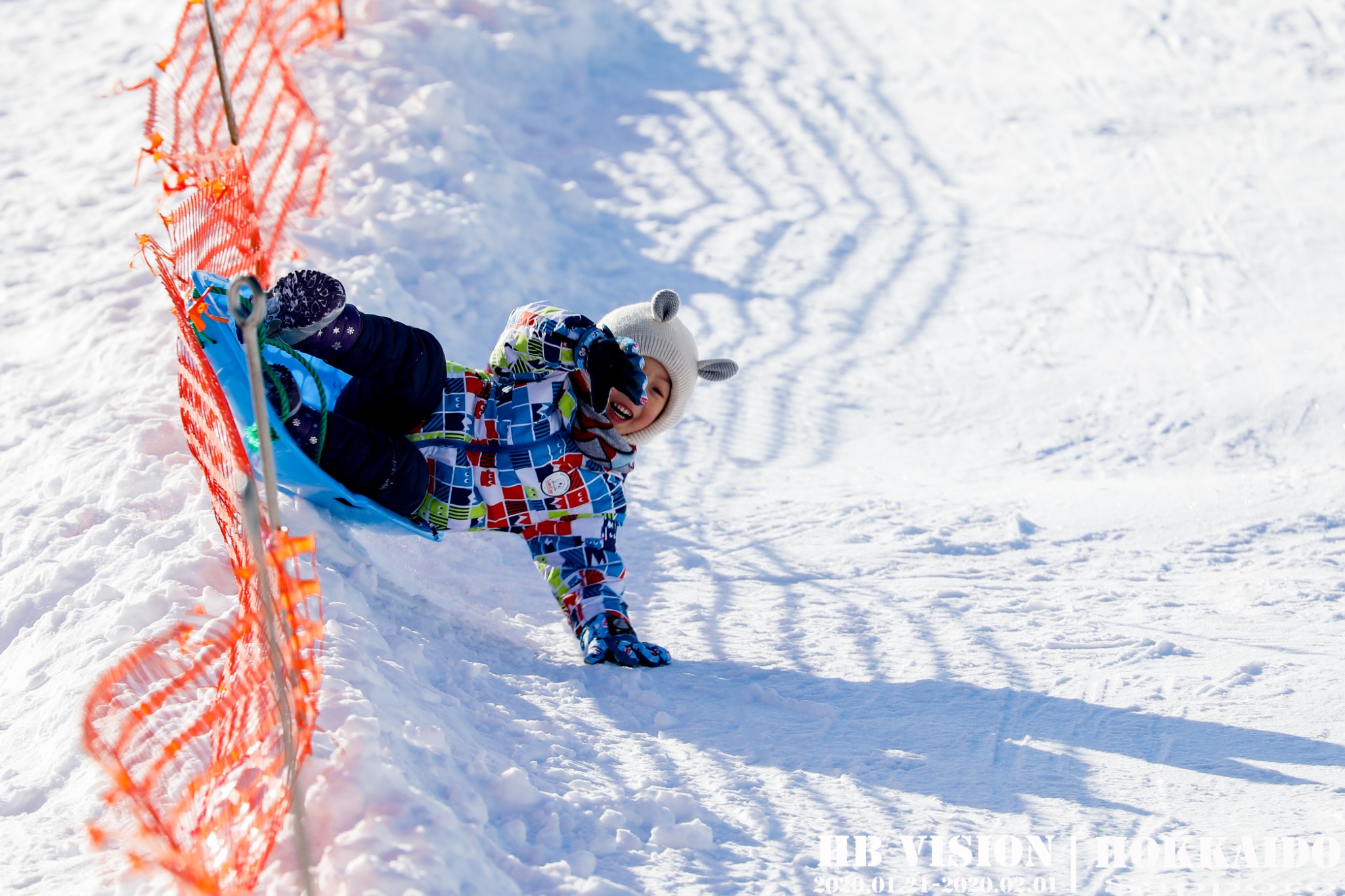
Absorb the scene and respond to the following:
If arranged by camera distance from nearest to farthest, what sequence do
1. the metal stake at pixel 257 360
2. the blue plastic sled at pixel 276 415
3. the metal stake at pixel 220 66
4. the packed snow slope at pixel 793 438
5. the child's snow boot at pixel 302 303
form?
the metal stake at pixel 257 360 → the packed snow slope at pixel 793 438 → the child's snow boot at pixel 302 303 → the blue plastic sled at pixel 276 415 → the metal stake at pixel 220 66

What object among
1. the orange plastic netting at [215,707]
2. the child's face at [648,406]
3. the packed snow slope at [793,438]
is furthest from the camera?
the child's face at [648,406]

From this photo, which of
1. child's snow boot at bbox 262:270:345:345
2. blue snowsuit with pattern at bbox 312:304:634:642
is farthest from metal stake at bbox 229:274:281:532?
blue snowsuit with pattern at bbox 312:304:634:642

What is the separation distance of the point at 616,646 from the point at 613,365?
0.68 meters

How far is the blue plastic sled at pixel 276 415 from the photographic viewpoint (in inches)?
105

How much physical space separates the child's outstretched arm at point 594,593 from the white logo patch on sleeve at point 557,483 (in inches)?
4.6

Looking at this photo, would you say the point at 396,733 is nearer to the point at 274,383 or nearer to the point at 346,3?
the point at 274,383

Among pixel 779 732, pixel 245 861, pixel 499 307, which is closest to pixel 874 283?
pixel 499 307

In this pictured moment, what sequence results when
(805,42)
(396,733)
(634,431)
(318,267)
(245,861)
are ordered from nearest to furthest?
1. (245,861)
2. (396,733)
3. (634,431)
4. (318,267)
5. (805,42)

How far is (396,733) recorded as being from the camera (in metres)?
2.02

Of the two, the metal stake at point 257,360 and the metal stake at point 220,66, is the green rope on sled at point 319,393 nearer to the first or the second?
the metal stake at point 257,360

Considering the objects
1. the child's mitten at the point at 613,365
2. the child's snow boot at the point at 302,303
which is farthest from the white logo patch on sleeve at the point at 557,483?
the child's snow boot at the point at 302,303

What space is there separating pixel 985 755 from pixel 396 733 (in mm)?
1262

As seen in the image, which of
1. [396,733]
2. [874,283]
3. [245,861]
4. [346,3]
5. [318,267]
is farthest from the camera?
[346,3]

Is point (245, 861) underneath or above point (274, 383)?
underneath
